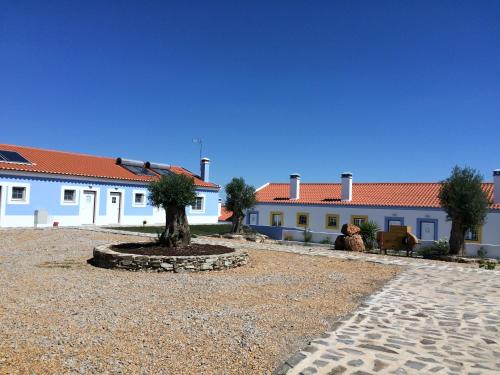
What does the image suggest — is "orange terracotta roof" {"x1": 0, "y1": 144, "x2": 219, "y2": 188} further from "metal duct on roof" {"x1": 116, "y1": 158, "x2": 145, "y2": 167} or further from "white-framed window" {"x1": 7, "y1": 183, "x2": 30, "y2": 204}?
"white-framed window" {"x1": 7, "y1": 183, "x2": 30, "y2": 204}

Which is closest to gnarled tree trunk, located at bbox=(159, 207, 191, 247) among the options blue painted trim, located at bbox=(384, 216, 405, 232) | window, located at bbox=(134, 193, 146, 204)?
window, located at bbox=(134, 193, 146, 204)

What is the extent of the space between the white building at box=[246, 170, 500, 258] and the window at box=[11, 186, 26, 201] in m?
12.7

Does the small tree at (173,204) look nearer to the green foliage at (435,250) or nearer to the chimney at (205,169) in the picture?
the green foliage at (435,250)

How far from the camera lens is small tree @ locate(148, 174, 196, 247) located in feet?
40.1

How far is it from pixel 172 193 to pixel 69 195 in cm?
1485

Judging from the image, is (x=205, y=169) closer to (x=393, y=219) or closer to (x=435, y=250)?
(x=393, y=219)

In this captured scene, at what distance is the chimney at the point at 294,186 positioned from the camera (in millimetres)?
31125

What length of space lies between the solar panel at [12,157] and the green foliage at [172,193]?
1438cm

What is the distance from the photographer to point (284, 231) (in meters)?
23.2

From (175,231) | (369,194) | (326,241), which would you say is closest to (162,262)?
(175,231)

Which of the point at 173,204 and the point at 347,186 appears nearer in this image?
the point at 173,204

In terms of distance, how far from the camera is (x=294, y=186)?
31.2m

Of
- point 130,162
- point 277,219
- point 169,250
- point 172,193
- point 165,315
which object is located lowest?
point 165,315

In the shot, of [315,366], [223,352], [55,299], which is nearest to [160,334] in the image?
[223,352]
